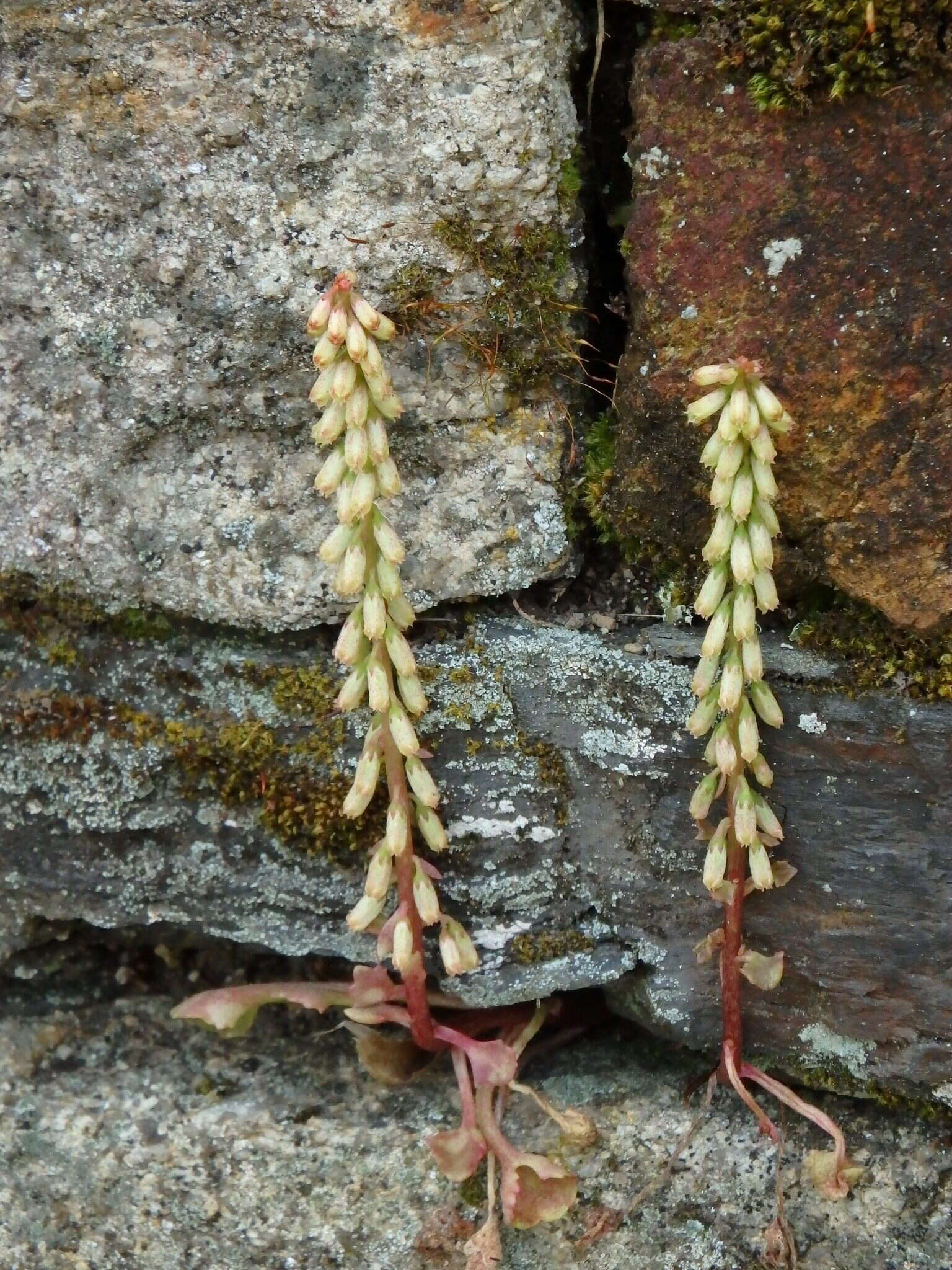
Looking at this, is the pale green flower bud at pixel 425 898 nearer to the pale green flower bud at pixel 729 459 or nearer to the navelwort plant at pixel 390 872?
the navelwort plant at pixel 390 872

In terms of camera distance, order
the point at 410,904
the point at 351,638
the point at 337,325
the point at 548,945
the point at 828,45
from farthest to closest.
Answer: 1. the point at 548,945
2. the point at 410,904
3. the point at 351,638
4. the point at 828,45
5. the point at 337,325

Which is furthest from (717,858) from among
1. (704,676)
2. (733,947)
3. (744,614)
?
(744,614)

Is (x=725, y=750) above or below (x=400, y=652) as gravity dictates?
below

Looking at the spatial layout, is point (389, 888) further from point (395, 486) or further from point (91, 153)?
point (91, 153)

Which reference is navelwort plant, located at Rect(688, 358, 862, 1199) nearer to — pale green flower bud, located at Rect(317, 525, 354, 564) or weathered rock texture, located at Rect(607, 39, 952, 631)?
weathered rock texture, located at Rect(607, 39, 952, 631)

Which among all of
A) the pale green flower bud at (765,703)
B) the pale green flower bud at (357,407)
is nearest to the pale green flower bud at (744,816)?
the pale green flower bud at (765,703)

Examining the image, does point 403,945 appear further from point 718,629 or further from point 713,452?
point 713,452

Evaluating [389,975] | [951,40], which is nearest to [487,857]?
[389,975]
